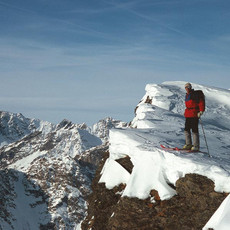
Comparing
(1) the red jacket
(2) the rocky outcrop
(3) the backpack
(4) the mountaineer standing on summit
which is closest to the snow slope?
(2) the rocky outcrop

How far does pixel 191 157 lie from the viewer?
1335cm

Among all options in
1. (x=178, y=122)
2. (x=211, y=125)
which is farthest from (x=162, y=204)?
(x=211, y=125)

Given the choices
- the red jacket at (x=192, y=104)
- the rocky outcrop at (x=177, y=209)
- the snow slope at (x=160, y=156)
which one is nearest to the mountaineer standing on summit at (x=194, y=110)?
the red jacket at (x=192, y=104)

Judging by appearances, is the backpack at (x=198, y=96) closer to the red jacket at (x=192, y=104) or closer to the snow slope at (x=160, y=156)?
the red jacket at (x=192, y=104)

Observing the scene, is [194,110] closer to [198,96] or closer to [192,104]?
[192,104]

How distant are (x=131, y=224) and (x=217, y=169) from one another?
12.4 ft

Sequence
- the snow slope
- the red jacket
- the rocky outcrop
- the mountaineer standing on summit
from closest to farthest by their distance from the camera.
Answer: the rocky outcrop
the snow slope
the mountaineer standing on summit
the red jacket

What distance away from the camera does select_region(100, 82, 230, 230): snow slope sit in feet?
41.1

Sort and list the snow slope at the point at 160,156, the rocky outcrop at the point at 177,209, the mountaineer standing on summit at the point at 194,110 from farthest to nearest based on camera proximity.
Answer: the mountaineer standing on summit at the point at 194,110
the snow slope at the point at 160,156
the rocky outcrop at the point at 177,209

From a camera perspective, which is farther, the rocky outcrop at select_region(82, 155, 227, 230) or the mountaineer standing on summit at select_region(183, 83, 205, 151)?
the mountaineer standing on summit at select_region(183, 83, 205, 151)

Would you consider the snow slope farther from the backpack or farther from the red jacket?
the backpack

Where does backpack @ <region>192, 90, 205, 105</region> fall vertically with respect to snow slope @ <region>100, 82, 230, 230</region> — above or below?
above

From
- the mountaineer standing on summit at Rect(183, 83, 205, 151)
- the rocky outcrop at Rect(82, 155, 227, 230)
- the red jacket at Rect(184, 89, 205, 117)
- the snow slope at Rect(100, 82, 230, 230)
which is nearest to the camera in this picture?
the rocky outcrop at Rect(82, 155, 227, 230)

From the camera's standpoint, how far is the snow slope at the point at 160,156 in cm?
1252
